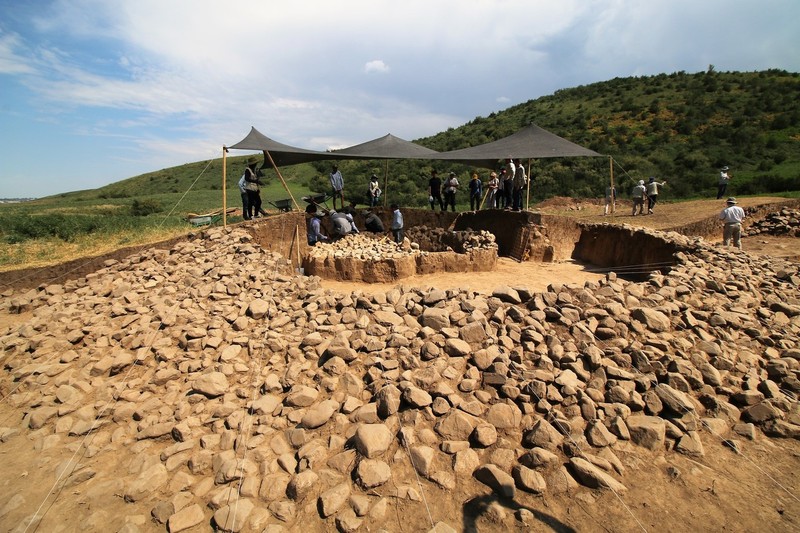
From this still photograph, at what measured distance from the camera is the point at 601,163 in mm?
22797

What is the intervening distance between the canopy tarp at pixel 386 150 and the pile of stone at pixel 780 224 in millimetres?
8920

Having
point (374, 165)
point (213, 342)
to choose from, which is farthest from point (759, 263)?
point (374, 165)

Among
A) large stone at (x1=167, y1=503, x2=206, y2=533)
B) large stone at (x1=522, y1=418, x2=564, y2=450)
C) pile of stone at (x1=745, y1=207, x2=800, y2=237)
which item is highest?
pile of stone at (x1=745, y1=207, x2=800, y2=237)

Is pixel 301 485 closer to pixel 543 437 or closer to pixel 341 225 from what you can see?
pixel 543 437

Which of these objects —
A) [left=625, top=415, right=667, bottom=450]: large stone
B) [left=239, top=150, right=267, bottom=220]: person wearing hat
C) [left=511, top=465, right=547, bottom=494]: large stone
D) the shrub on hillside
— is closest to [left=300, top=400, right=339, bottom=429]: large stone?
[left=511, top=465, right=547, bottom=494]: large stone

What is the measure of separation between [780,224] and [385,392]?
40.6 feet

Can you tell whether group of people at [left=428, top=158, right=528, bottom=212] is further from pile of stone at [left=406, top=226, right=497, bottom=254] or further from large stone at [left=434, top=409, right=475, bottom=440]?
large stone at [left=434, top=409, right=475, bottom=440]

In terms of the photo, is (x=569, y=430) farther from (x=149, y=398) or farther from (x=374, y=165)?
(x=374, y=165)

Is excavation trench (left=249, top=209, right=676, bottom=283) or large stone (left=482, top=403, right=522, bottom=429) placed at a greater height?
excavation trench (left=249, top=209, right=676, bottom=283)

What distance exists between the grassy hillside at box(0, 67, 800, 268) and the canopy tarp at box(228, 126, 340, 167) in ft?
6.11

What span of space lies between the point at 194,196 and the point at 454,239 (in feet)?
58.9

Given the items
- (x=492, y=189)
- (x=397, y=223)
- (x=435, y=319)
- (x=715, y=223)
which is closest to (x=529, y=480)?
(x=435, y=319)

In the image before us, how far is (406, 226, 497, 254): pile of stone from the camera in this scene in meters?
9.13

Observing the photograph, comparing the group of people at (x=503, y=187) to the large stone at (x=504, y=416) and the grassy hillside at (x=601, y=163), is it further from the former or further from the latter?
the large stone at (x=504, y=416)
